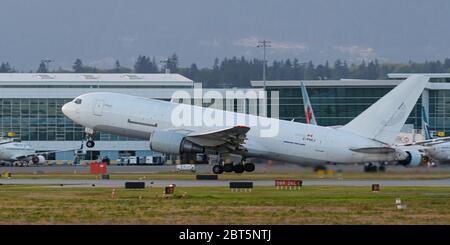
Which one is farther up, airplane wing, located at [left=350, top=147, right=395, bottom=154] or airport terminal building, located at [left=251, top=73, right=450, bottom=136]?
airport terminal building, located at [left=251, top=73, right=450, bottom=136]

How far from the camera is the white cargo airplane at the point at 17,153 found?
98.1 m

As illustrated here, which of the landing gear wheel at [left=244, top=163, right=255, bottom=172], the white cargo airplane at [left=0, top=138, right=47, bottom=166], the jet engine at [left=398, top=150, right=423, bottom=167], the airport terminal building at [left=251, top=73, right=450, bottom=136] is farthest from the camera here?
the airport terminal building at [left=251, top=73, right=450, bottom=136]

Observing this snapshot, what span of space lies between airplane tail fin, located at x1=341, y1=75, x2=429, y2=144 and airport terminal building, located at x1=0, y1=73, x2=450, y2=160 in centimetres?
4804

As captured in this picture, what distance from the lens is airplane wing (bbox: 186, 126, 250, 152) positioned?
6359cm

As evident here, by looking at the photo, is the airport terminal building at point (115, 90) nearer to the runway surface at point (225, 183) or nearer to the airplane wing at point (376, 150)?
the airplane wing at point (376, 150)

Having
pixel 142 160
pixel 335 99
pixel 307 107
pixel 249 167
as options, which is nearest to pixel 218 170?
pixel 249 167

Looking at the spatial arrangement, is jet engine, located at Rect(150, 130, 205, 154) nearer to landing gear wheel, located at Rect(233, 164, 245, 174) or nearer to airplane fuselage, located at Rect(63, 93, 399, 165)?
airplane fuselage, located at Rect(63, 93, 399, 165)

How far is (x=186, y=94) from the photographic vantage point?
358 feet

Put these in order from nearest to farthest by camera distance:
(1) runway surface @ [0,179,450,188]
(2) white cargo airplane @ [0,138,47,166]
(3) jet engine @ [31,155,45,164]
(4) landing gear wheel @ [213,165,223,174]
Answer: (1) runway surface @ [0,179,450,188]
(4) landing gear wheel @ [213,165,223,174]
(2) white cargo airplane @ [0,138,47,166]
(3) jet engine @ [31,155,45,164]

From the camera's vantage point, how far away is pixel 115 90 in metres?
117

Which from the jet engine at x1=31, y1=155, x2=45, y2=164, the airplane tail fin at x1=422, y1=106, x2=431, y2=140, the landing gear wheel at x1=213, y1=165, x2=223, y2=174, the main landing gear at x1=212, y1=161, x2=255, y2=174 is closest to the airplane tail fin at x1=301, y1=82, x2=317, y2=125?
the airplane tail fin at x1=422, y1=106, x2=431, y2=140

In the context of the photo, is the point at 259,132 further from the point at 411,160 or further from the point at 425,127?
the point at 425,127
